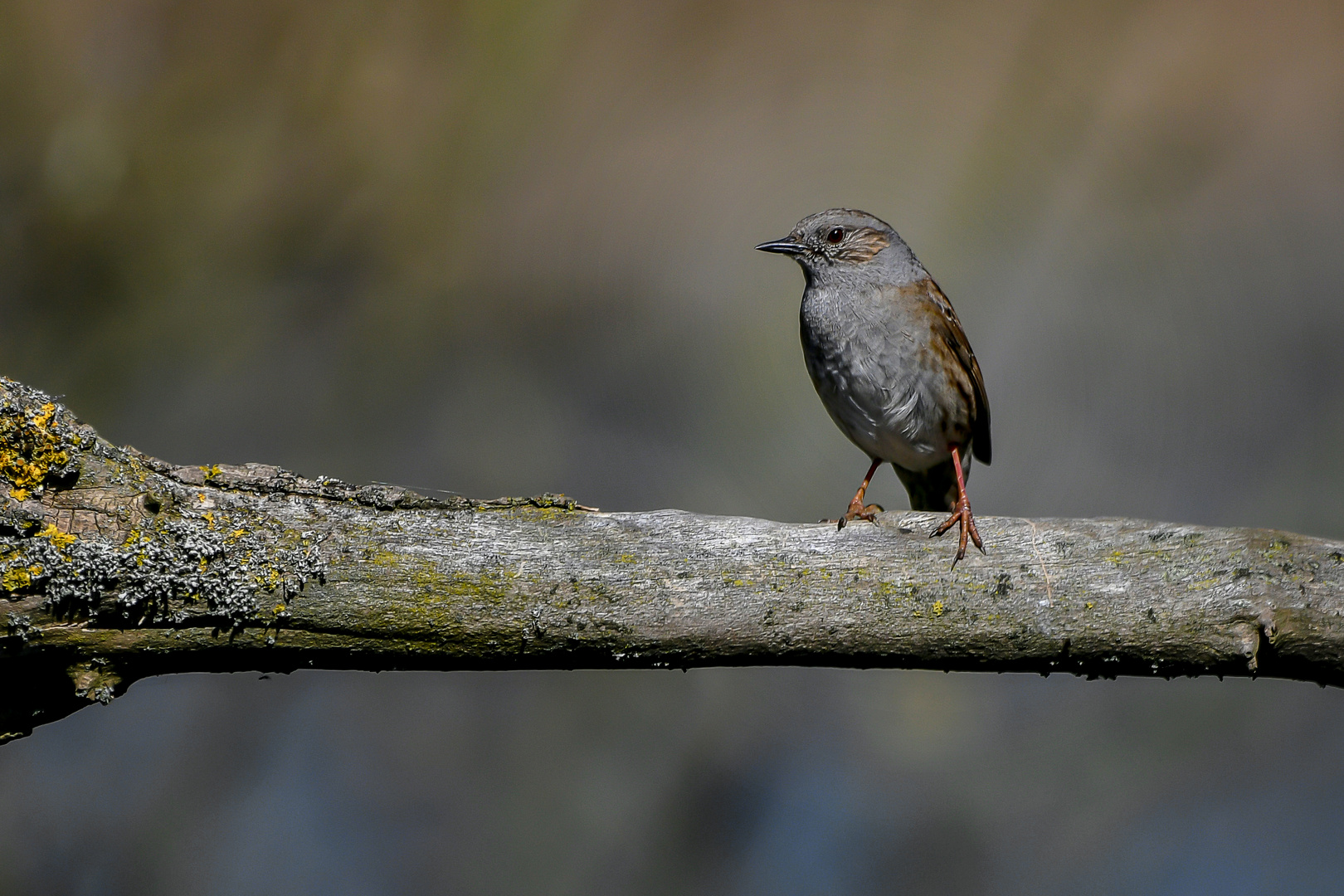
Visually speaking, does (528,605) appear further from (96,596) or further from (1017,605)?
(1017,605)

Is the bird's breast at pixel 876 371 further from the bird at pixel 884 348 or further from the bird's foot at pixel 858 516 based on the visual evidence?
the bird's foot at pixel 858 516

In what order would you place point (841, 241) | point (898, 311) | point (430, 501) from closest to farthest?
point (430, 501) < point (898, 311) < point (841, 241)

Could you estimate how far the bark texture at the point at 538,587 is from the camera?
148 cm

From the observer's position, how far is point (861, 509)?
2.87 meters

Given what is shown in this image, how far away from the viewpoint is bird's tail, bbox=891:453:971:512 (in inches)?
139

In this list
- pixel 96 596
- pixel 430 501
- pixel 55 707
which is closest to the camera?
pixel 96 596

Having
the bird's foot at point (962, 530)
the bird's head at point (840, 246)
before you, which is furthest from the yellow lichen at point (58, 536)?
the bird's head at point (840, 246)

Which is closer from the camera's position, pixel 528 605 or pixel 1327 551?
pixel 528 605

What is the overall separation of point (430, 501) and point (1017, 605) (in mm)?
1084

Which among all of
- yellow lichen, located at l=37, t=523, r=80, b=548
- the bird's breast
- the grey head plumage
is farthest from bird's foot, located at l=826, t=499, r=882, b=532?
yellow lichen, located at l=37, t=523, r=80, b=548

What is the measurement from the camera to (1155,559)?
168 cm

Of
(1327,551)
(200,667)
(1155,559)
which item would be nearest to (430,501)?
(200,667)

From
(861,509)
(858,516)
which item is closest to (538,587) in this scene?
(858,516)

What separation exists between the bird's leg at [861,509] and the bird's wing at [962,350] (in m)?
0.39
